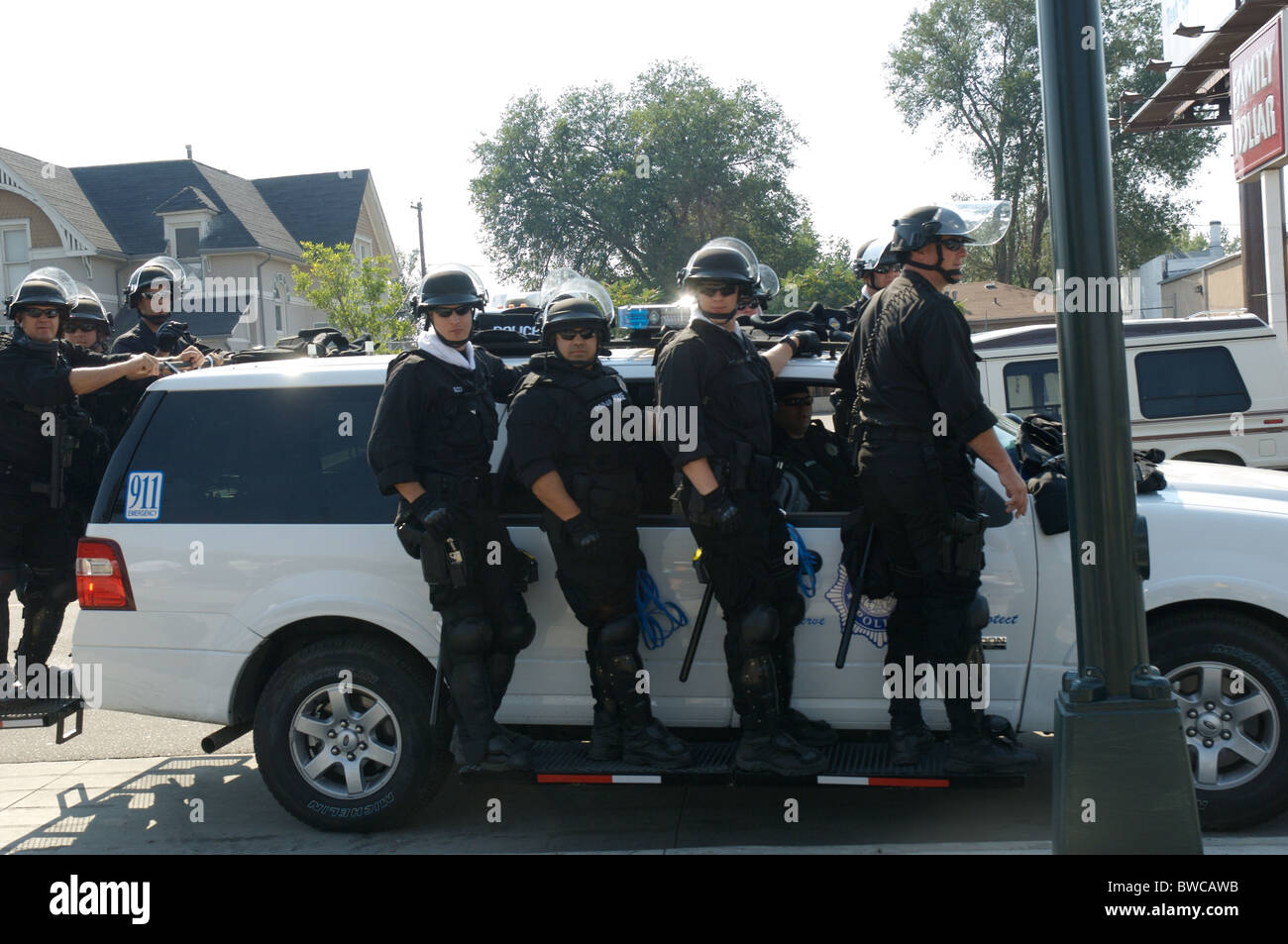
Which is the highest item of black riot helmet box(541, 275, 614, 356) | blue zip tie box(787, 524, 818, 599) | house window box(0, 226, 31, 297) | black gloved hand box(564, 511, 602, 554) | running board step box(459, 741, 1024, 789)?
house window box(0, 226, 31, 297)

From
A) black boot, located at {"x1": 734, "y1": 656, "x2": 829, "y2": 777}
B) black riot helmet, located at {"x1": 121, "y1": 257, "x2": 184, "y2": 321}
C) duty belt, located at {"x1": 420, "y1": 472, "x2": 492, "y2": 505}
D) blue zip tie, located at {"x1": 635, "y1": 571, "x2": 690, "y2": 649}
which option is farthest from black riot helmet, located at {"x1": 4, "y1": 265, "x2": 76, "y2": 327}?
black boot, located at {"x1": 734, "y1": 656, "x2": 829, "y2": 777}

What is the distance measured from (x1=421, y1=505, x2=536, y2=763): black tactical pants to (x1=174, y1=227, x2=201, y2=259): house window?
3342 centimetres

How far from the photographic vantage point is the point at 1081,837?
327cm

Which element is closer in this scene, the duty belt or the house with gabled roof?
the duty belt

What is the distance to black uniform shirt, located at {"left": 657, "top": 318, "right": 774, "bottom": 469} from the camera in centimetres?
414

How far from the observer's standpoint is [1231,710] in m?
3.96

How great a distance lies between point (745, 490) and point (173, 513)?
244 centimetres

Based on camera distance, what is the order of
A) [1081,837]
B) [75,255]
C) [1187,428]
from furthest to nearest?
[75,255]
[1187,428]
[1081,837]

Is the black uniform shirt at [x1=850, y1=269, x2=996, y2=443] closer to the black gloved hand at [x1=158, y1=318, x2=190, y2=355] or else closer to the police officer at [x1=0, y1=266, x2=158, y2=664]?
the police officer at [x1=0, y1=266, x2=158, y2=664]

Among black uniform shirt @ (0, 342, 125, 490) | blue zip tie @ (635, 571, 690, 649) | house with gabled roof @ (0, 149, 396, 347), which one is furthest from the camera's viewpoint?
house with gabled roof @ (0, 149, 396, 347)

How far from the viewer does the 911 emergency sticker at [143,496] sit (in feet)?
15.3

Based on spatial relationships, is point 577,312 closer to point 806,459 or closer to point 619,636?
point 806,459
